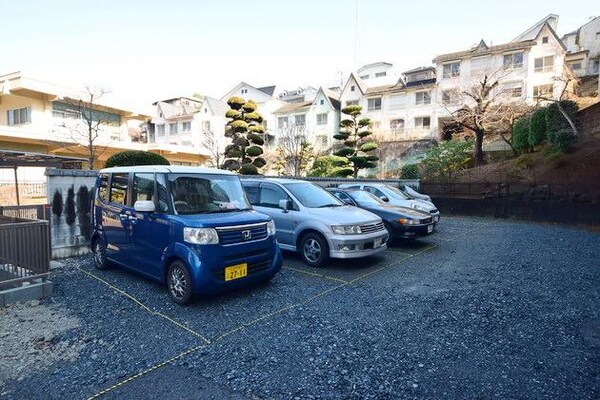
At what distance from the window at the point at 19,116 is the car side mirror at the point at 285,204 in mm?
22676

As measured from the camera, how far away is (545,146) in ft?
56.6

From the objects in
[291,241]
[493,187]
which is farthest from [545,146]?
[291,241]

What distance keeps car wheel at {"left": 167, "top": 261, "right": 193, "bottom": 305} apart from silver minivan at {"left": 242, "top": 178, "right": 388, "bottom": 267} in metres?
2.61

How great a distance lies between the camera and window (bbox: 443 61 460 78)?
1203 inches

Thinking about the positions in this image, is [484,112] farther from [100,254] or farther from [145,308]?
[145,308]

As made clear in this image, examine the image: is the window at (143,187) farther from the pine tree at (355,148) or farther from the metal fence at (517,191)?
the pine tree at (355,148)

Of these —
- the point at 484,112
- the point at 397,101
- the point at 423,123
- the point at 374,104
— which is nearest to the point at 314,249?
the point at 484,112

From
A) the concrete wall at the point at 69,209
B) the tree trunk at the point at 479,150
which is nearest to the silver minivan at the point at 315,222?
the concrete wall at the point at 69,209

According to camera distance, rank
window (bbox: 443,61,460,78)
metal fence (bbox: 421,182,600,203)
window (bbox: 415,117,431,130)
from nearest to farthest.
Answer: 1. metal fence (bbox: 421,182,600,203)
2. window (bbox: 443,61,460,78)
3. window (bbox: 415,117,431,130)

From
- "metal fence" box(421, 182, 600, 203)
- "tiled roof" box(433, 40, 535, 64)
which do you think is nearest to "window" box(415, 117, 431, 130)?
"tiled roof" box(433, 40, 535, 64)

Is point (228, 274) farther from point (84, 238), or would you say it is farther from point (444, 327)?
point (84, 238)

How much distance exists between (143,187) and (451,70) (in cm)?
3329

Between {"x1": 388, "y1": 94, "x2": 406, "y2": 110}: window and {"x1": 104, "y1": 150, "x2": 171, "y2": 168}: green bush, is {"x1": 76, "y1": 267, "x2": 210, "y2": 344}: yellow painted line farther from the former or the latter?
{"x1": 388, "y1": 94, "x2": 406, "y2": 110}: window

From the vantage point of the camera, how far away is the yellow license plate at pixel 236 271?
167 inches
